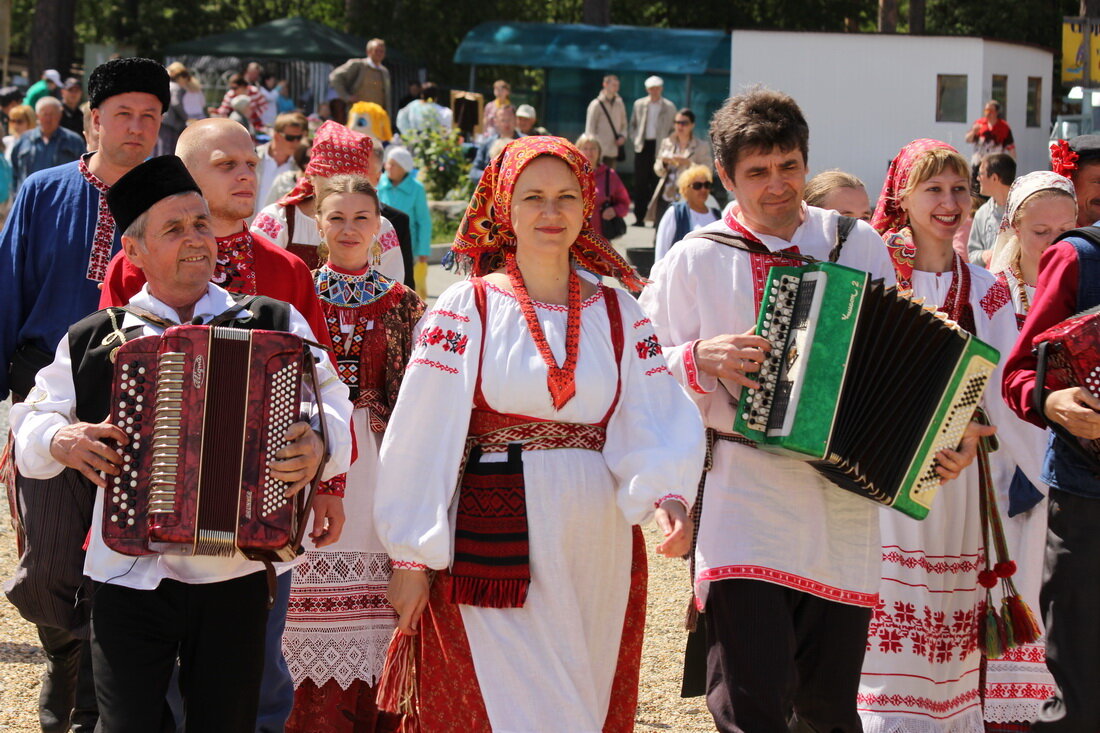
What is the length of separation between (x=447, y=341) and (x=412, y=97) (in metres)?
Answer: 26.7

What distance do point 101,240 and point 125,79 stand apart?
0.57 metres

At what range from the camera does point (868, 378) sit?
14.9 ft

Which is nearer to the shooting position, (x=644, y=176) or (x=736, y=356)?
(x=736, y=356)

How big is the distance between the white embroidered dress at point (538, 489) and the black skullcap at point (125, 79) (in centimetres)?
170

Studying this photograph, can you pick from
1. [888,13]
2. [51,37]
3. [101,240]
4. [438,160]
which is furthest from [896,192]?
[51,37]

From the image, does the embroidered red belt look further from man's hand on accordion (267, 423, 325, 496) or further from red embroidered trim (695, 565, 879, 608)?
red embroidered trim (695, 565, 879, 608)

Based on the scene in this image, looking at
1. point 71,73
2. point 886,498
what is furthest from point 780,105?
point 71,73

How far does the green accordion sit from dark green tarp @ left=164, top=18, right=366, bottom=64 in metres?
28.9

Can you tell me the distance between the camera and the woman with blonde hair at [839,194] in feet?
22.7

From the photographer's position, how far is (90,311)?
17.8ft

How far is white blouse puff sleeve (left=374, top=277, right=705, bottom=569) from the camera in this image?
4.30 meters

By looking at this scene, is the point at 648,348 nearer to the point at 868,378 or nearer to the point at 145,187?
the point at 868,378

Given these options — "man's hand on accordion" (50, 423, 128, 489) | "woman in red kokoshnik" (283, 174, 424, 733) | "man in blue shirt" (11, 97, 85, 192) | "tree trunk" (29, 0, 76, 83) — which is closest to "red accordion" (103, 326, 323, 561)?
"man's hand on accordion" (50, 423, 128, 489)

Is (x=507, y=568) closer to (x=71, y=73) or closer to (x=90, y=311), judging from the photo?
(x=90, y=311)
